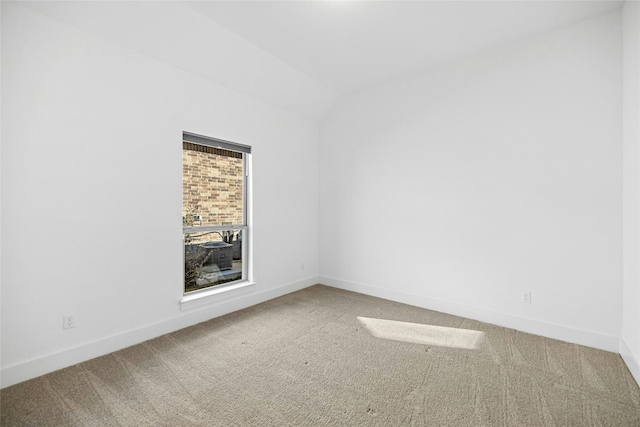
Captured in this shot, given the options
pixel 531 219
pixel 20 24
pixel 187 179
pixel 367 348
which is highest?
pixel 20 24

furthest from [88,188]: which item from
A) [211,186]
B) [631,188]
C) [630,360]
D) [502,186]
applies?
[630,360]

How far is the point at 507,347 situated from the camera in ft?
8.95

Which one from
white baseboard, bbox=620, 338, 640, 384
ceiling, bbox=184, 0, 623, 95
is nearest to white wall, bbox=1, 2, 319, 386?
ceiling, bbox=184, 0, 623, 95

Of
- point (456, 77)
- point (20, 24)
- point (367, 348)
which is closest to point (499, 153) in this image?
point (456, 77)

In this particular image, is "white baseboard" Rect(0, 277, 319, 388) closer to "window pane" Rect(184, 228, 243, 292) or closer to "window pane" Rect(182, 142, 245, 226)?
"window pane" Rect(184, 228, 243, 292)

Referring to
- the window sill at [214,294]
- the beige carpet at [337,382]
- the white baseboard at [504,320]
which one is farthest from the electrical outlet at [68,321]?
the white baseboard at [504,320]

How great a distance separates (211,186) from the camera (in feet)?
11.7

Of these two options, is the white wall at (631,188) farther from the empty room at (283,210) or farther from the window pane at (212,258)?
the window pane at (212,258)

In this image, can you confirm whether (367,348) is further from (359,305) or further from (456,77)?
(456,77)

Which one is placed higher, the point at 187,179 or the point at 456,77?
the point at 456,77

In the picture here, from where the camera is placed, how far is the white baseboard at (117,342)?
2145mm

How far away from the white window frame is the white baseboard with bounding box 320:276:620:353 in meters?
Result: 1.64

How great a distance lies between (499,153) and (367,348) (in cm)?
251

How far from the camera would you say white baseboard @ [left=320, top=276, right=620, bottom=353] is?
8.87 feet
